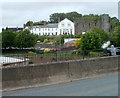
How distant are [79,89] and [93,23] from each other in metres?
88.8

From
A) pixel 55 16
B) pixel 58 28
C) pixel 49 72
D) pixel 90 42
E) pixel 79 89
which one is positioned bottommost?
pixel 79 89

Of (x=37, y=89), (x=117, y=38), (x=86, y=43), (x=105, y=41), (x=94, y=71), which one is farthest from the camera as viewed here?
(x=105, y=41)

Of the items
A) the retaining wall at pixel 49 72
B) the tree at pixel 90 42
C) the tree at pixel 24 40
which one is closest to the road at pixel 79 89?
the retaining wall at pixel 49 72

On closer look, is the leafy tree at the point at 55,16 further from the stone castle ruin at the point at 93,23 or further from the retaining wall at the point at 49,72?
the retaining wall at the point at 49,72

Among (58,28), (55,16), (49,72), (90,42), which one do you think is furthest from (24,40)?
(55,16)

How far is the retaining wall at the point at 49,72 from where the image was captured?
1160 cm

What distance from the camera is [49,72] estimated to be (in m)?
13.0

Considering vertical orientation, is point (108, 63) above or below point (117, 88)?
above

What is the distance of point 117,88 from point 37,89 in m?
4.16

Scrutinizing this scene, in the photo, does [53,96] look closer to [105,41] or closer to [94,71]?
[94,71]

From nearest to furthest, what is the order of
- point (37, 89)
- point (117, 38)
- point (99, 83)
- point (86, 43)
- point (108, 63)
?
point (37, 89) < point (99, 83) < point (108, 63) < point (86, 43) < point (117, 38)

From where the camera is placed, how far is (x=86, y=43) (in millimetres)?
48594

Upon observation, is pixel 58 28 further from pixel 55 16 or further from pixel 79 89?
pixel 79 89

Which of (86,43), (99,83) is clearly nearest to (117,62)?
(99,83)
